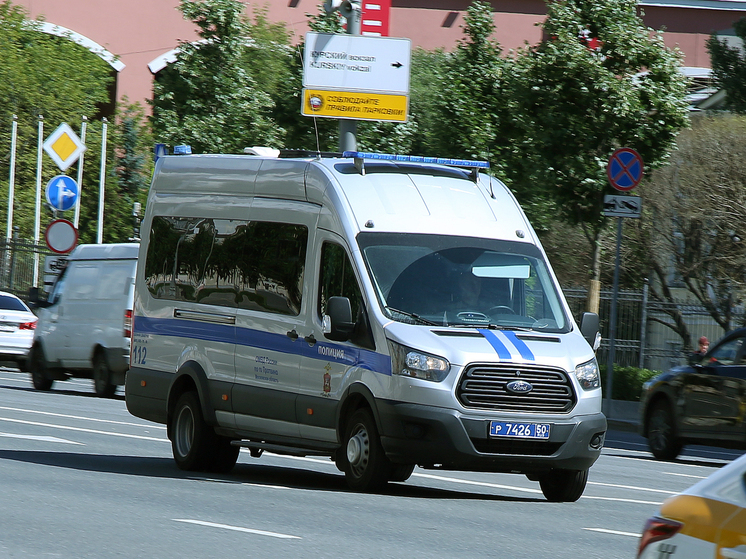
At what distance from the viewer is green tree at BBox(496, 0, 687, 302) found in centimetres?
2302

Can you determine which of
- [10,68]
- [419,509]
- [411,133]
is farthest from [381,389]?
[10,68]

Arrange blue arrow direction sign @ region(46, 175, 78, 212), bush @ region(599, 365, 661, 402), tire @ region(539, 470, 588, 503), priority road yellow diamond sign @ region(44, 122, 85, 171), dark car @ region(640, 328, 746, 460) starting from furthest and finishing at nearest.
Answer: priority road yellow diamond sign @ region(44, 122, 85, 171) < blue arrow direction sign @ region(46, 175, 78, 212) < bush @ region(599, 365, 661, 402) < dark car @ region(640, 328, 746, 460) < tire @ region(539, 470, 588, 503)

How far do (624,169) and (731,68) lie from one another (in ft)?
34.3

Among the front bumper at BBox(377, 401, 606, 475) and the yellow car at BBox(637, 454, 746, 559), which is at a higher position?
the yellow car at BBox(637, 454, 746, 559)

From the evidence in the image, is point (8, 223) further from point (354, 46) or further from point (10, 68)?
point (354, 46)

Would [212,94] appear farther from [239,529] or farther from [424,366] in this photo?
[239,529]

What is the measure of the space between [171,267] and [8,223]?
33734 millimetres

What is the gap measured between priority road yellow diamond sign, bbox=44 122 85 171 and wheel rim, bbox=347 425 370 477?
2641 centimetres

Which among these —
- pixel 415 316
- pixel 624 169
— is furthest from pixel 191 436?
pixel 624 169

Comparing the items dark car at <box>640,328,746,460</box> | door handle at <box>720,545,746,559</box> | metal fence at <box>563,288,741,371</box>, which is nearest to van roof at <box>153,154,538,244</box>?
dark car at <box>640,328,746,460</box>

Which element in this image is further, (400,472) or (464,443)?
(400,472)

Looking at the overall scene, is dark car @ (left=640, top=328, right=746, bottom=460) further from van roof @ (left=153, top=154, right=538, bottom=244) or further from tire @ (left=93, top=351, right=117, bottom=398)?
tire @ (left=93, top=351, right=117, bottom=398)

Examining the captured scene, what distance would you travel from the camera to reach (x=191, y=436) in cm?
1215

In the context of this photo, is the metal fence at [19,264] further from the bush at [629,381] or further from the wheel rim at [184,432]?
the wheel rim at [184,432]
